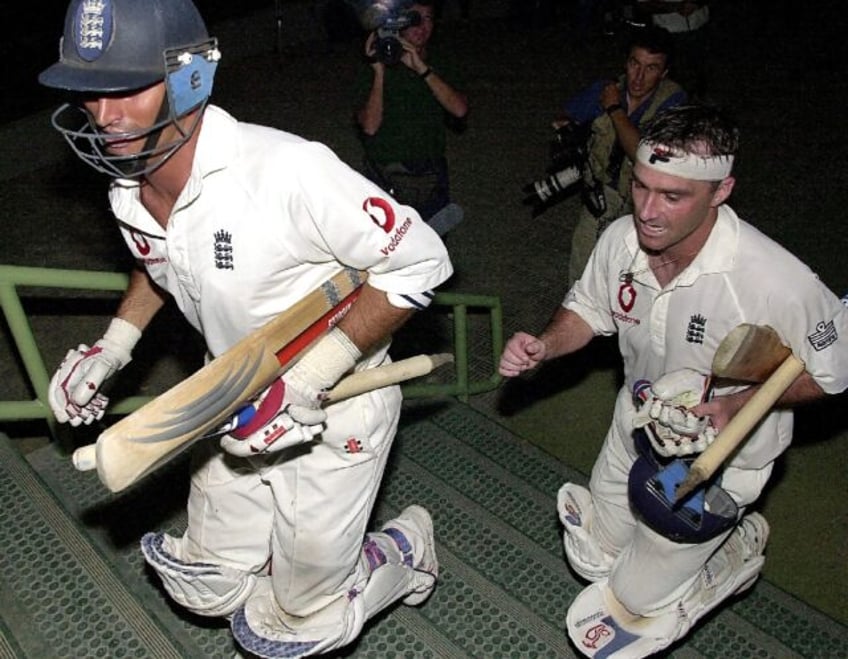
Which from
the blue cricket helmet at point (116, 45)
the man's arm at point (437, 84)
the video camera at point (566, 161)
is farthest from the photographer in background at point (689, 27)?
the blue cricket helmet at point (116, 45)

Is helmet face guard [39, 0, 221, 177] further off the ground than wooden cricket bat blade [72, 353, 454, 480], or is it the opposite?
helmet face guard [39, 0, 221, 177]

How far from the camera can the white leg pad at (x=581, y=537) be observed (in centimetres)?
368

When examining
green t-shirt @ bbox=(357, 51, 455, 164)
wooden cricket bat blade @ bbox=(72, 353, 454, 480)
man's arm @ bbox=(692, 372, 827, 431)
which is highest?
wooden cricket bat blade @ bbox=(72, 353, 454, 480)

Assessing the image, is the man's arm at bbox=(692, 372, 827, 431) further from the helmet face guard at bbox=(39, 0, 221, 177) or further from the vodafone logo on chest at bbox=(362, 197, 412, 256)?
the helmet face guard at bbox=(39, 0, 221, 177)

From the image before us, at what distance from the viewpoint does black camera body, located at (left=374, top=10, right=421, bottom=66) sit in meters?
5.14

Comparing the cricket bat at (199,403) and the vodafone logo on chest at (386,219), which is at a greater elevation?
the vodafone logo on chest at (386,219)

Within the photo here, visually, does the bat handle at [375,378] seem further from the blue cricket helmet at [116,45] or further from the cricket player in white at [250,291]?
the blue cricket helmet at [116,45]

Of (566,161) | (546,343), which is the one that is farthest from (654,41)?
(546,343)

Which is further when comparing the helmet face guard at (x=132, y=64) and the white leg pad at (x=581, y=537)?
the white leg pad at (x=581, y=537)

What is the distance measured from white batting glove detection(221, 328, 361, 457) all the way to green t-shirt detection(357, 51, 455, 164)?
281 cm

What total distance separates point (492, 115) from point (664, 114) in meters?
6.89

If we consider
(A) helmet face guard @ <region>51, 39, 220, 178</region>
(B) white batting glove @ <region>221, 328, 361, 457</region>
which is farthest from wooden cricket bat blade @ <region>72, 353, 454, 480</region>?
(A) helmet face guard @ <region>51, 39, 220, 178</region>

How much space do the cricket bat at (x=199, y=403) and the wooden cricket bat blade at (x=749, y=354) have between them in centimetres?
128

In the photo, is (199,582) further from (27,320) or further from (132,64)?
(132,64)
